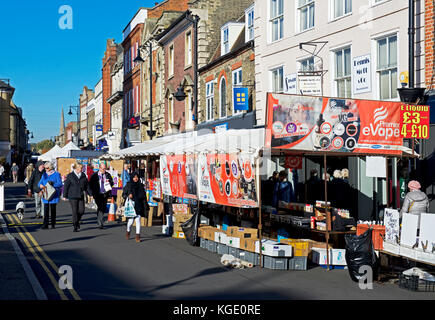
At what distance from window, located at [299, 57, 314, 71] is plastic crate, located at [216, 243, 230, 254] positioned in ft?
28.8

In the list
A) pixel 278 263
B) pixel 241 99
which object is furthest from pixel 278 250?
pixel 241 99

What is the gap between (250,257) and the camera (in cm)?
1145

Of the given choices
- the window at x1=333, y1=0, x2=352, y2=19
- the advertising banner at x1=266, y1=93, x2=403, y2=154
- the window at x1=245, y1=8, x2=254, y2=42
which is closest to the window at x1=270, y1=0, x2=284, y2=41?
the window at x1=333, y1=0, x2=352, y2=19

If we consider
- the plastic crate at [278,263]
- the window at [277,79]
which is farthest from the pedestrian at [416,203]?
the window at [277,79]

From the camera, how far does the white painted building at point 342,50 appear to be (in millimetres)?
15547

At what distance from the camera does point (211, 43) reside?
106 ft

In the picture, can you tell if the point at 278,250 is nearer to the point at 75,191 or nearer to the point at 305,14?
the point at 75,191

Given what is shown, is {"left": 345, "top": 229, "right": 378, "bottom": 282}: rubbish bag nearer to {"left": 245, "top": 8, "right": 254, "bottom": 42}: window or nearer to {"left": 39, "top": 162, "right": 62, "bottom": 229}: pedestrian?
{"left": 39, "top": 162, "right": 62, "bottom": 229}: pedestrian

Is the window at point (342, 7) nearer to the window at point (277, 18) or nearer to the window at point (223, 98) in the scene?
the window at point (277, 18)

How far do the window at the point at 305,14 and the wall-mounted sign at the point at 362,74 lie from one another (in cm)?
308

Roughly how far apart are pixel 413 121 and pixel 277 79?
34.8ft

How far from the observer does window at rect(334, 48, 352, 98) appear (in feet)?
58.1

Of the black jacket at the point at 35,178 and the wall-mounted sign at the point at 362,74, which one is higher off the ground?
the wall-mounted sign at the point at 362,74

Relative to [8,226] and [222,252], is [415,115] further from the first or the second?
[8,226]
